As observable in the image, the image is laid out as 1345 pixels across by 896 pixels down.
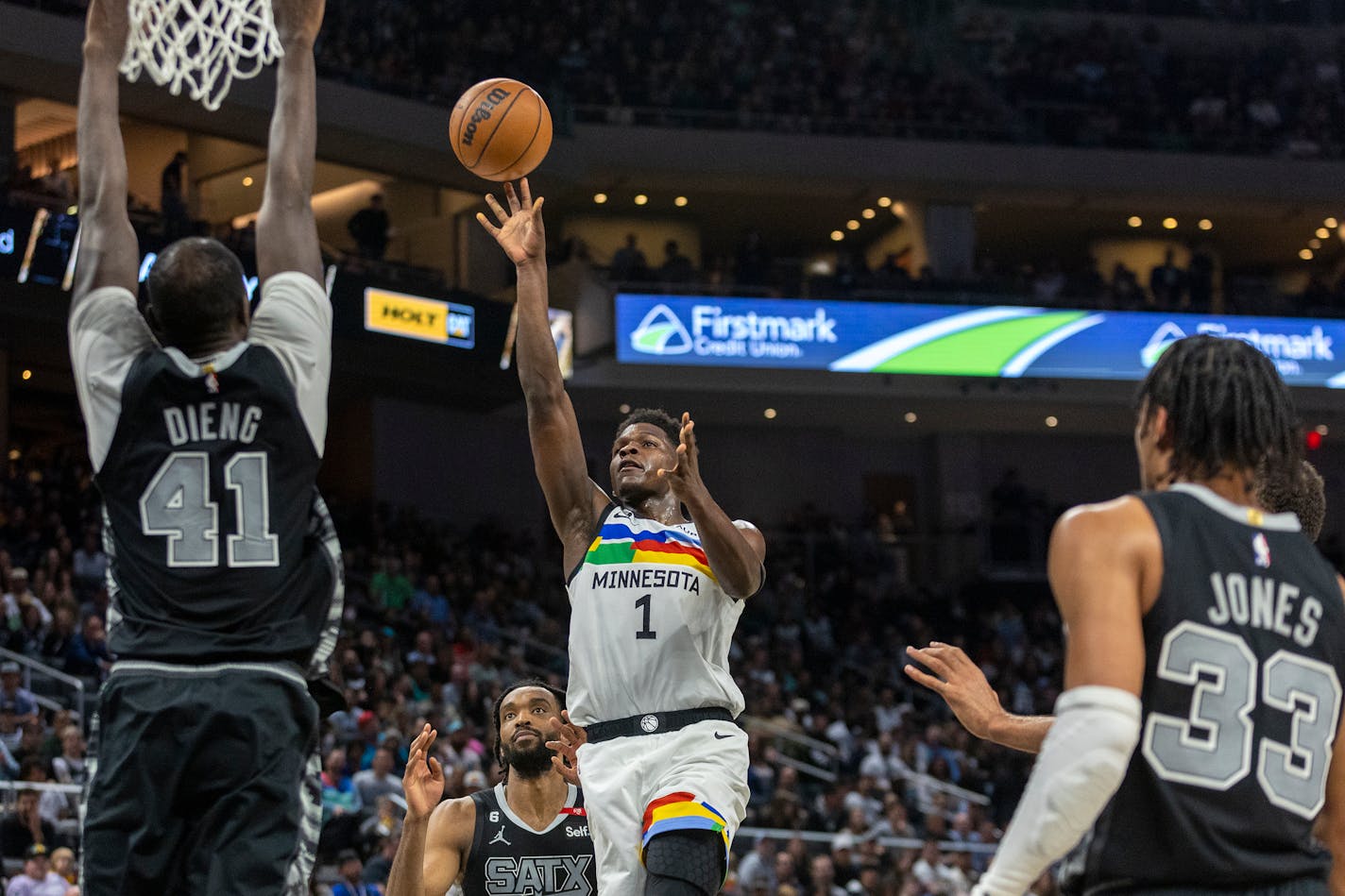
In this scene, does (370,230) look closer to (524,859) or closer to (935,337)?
(935,337)

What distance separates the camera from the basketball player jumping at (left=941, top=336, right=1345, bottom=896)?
319 cm

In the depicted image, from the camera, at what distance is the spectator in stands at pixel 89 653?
15.6m

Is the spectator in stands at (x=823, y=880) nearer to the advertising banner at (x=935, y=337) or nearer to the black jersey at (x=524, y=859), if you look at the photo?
the black jersey at (x=524, y=859)

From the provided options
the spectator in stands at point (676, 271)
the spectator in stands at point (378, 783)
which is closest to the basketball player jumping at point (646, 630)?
the spectator in stands at point (378, 783)

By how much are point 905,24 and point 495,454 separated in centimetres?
1073

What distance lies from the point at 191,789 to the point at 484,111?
406 centimetres

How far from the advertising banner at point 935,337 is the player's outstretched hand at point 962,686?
2118 centimetres

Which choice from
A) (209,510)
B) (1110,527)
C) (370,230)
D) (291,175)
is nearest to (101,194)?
(291,175)

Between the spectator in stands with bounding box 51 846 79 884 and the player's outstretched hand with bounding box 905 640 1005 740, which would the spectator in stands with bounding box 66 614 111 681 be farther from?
the player's outstretched hand with bounding box 905 640 1005 740

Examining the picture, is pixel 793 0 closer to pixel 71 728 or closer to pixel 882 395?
pixel 882 395

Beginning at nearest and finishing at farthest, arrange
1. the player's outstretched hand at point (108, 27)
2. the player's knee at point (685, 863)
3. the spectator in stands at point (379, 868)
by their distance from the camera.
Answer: the player's outstretched hand at point (108, 27) → the player's knee at point (685, 863) → the spectator in stands at point (379, 868)

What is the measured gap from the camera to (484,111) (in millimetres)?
7266

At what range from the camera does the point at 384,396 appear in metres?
27.8

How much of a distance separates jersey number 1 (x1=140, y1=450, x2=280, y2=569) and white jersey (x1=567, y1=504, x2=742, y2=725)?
2178 mm
